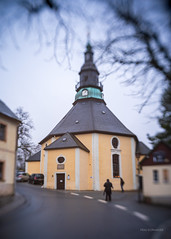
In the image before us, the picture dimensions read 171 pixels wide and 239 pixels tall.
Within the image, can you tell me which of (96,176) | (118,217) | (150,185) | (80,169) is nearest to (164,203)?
(150,185)

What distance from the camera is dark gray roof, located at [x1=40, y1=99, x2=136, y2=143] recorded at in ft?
92.0

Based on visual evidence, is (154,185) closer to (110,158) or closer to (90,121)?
(110,158)

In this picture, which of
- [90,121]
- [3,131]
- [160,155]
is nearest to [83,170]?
[90,121]

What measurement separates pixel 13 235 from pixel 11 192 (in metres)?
4.11

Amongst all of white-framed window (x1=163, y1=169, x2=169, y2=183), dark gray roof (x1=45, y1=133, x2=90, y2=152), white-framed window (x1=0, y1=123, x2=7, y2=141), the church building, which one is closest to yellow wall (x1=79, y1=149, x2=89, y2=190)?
the church building

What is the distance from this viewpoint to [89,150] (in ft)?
87.6

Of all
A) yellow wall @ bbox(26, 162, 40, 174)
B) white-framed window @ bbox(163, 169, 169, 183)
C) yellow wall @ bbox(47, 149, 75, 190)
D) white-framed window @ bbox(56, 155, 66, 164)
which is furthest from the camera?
yellow wall @ bbox(26, 162, 40, 174)

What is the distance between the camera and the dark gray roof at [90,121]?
28.0m

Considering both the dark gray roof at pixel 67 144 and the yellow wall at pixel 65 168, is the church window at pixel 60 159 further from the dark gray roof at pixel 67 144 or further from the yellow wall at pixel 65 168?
the dark gray roof at pixel 67 144

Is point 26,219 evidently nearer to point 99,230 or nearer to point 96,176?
point 99,230

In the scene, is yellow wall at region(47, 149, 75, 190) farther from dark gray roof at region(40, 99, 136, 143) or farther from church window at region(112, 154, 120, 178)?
church window at region(112, 154, 120, 178)

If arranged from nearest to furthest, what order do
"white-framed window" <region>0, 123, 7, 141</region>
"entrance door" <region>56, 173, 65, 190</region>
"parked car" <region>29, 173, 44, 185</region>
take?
"white-framed window" <region>0, 123, 7, 141</region>
"entrance door" <region>56, 173, 65, 190</region>
"parked car" <region>29, 173, 44, 185</region>

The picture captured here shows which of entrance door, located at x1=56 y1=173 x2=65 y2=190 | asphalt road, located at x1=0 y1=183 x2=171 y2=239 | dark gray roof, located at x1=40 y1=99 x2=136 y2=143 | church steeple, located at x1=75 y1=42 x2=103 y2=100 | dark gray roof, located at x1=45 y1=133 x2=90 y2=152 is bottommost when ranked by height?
entrance door, located at x1=56 y1=173 x2=65 y2=190

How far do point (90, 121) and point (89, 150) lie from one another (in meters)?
4.10
